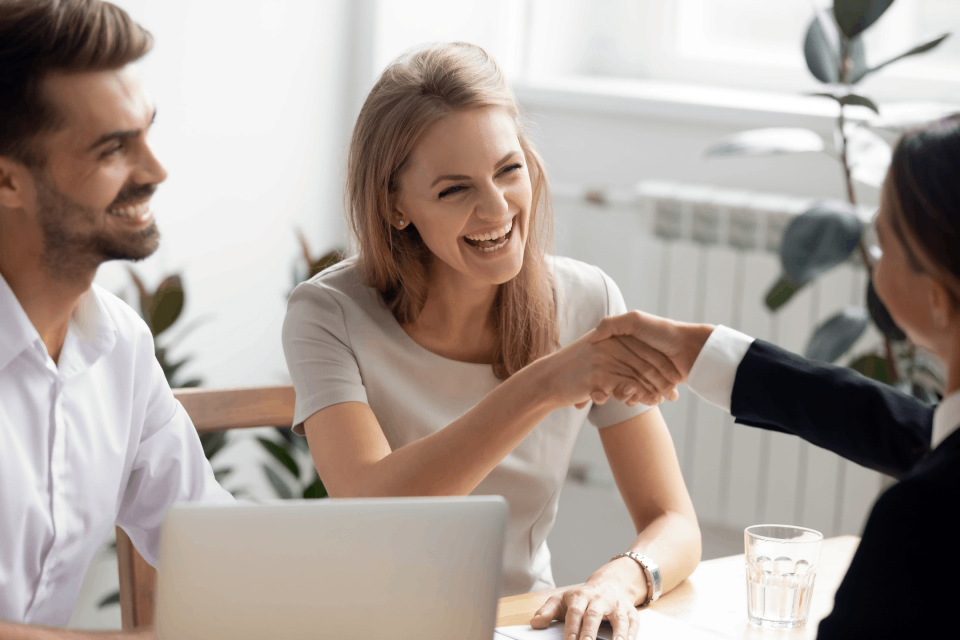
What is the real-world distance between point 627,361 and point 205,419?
614 mm

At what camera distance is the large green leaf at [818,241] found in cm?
196

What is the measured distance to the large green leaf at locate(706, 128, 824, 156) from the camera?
6.68 feet

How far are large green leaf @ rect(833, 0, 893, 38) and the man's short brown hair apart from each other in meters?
1.36

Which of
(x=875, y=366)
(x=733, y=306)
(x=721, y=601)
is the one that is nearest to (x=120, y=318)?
(x=721, y=601)

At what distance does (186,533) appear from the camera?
757 mm

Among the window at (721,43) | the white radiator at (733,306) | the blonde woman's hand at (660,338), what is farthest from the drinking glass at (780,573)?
the window at (721,43)

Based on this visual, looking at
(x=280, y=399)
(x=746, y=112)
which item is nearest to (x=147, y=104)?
(x=280, y=399)

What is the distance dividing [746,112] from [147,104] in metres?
1.79

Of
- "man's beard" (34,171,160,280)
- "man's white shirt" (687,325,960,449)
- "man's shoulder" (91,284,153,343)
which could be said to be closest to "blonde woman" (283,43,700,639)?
"man's white shirt" (687,325,960,449)

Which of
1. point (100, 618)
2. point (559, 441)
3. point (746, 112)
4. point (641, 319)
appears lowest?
point (100, 618)

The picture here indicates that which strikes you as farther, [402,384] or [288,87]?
[288,87]

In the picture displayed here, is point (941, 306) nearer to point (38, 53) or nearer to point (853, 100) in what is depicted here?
point (38, 53)

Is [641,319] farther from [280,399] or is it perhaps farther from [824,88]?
[824,88]

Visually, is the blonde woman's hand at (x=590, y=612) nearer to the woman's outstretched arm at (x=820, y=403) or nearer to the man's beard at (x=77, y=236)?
the woman's outstretched arm at (x=820, y=403)
